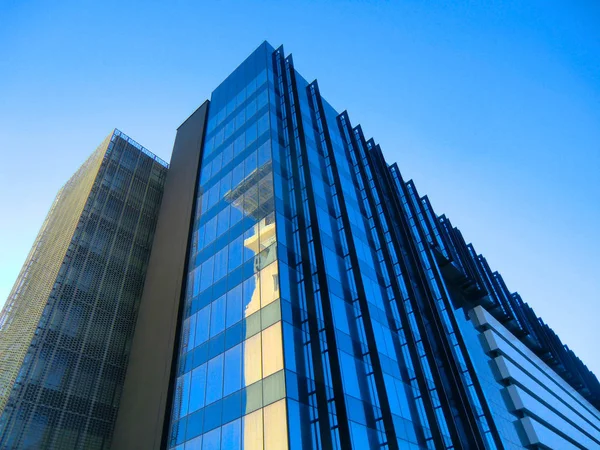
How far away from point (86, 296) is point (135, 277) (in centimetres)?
473

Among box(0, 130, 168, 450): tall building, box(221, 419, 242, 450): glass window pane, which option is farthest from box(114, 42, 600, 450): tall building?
box(0, 130, 168, 450): tall building

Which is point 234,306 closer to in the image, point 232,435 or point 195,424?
point 195,424

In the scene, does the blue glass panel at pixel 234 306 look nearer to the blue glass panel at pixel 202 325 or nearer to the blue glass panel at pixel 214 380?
the blue glass panel at pixel 202 325

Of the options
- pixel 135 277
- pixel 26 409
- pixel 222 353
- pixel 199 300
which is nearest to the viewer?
pixel 222 353

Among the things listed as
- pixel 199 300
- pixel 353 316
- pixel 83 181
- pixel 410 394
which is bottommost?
pixel 410 394

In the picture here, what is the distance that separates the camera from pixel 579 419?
5978 centimetres

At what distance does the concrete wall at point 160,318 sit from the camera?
1002 inches

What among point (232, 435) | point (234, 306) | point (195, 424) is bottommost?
point (232, 435)

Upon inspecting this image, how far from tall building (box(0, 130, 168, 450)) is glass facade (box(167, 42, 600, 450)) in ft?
25.6

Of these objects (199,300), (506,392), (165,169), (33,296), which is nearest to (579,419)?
(506,392)

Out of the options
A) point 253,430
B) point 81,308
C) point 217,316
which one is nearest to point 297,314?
point 217,316

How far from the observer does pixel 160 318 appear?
30594 mm

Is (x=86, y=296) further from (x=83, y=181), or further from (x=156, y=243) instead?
(x=83, y=181)

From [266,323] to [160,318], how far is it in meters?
11.1
